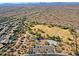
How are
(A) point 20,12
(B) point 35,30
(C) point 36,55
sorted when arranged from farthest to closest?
(A) point 20,12 < (B) point 35,30 < (C) point 36,55

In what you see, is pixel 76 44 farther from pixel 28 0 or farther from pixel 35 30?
pixel 28 0

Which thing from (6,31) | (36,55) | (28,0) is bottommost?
(36,55)

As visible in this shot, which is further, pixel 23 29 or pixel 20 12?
pixel 20 12

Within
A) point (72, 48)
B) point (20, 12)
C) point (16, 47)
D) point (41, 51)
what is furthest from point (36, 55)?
point (20, 12)

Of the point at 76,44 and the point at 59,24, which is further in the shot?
the point at 59,24

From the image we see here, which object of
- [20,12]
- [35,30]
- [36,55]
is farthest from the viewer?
[20,12]

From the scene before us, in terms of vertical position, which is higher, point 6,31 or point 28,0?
point 28,0

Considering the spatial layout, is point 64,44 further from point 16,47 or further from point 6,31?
point 6,31

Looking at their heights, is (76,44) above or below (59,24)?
below

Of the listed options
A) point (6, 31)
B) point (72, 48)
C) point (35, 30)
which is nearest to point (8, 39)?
point (6, 31)
